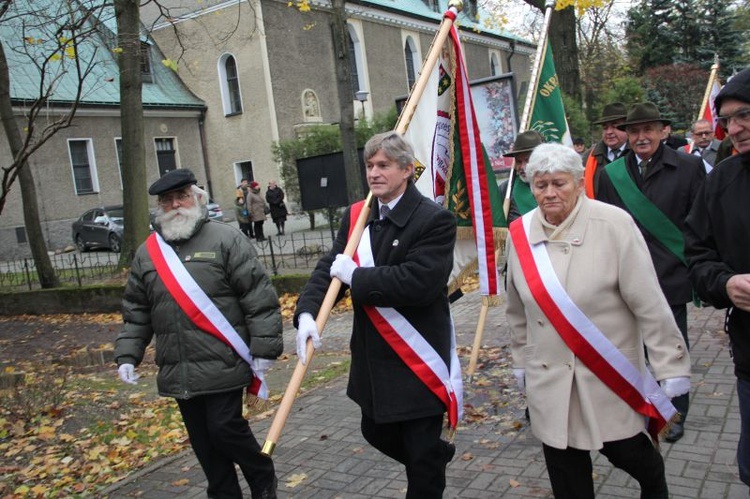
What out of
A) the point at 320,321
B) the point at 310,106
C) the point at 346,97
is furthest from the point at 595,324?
the point at 310,106

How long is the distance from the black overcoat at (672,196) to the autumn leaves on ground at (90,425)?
58.7 inches

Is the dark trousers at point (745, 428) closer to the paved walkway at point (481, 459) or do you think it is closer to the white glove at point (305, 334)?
the paved walkway at point (481, 459)

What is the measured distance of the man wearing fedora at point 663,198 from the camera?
183 inches

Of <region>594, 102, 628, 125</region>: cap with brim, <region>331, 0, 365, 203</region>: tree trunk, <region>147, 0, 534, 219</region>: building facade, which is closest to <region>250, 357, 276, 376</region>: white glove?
<region>594, 102, 628, 125</region>: cap with brim

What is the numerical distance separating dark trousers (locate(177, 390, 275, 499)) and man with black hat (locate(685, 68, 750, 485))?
2379 millimetres

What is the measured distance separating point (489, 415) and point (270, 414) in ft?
6.55

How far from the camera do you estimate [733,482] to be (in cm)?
389

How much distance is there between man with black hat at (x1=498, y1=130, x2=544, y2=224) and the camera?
18.3 feet

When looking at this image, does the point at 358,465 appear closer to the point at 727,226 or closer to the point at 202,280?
the point at 202,280

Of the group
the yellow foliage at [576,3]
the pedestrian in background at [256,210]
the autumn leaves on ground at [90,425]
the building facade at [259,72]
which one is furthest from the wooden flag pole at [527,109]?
the building facade at [259,72]

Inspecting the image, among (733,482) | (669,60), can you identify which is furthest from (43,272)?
(669,60)

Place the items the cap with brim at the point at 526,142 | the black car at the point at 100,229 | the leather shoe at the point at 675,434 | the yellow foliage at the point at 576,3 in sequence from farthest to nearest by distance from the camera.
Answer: the black car at the point at 100,229, the yellow foliage at the point at 576,3, the cap with brim at the point at 526,142, the leather shoe at the point at 675,434

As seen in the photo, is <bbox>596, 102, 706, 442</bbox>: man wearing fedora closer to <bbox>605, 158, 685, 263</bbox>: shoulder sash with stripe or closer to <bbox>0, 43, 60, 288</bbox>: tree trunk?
<bbox>605, 158, 685, 263</bbox>: shoulder sash with stripe

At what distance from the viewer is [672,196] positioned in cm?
467
